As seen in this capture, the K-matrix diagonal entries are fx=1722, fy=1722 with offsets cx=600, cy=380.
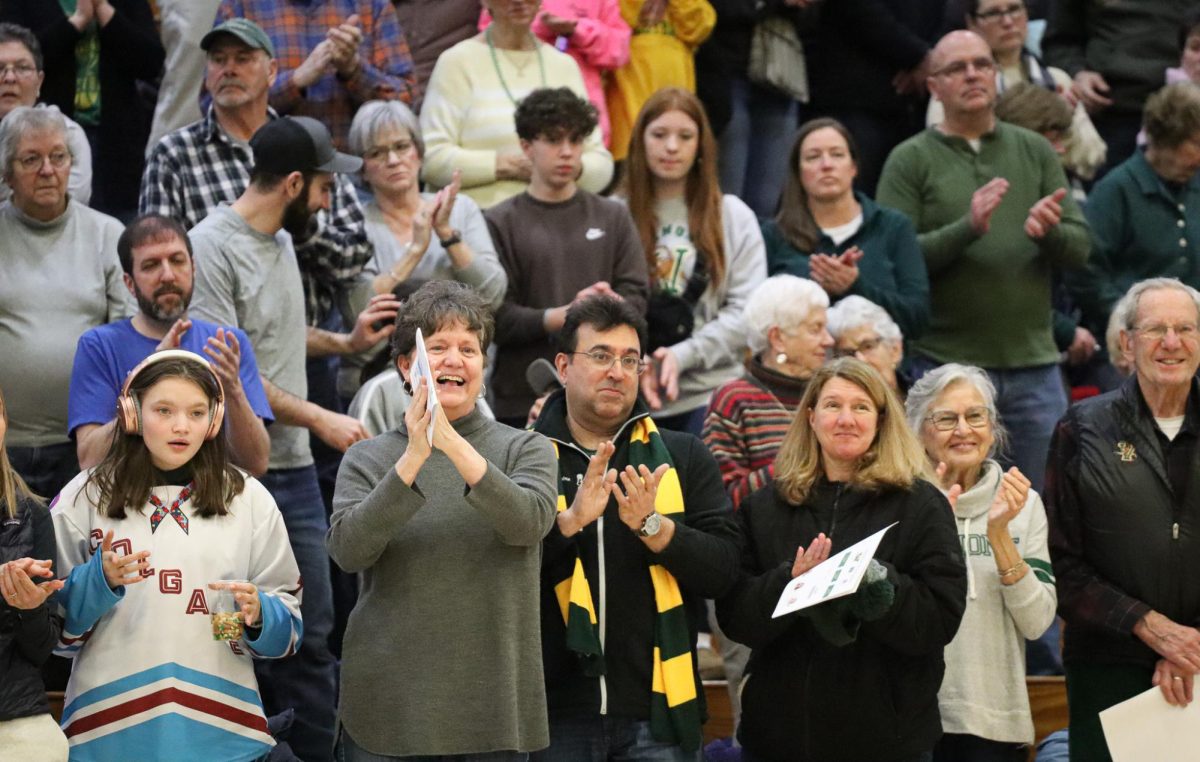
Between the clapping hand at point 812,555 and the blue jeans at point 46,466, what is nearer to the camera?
the clapping hand at point 812,555

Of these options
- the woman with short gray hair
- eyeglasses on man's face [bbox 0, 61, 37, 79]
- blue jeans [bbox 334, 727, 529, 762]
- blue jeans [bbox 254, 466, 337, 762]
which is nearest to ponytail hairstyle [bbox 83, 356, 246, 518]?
the woman with short gray hair

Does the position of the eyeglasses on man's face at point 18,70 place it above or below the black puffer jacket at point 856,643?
above

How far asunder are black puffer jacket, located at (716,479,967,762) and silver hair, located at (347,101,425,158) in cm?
230

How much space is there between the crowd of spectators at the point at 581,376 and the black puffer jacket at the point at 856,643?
0.5 inches

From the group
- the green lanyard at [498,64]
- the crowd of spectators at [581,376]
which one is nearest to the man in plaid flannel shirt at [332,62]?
the crowd of spectators at [581,376]

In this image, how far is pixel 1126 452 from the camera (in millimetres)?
4934

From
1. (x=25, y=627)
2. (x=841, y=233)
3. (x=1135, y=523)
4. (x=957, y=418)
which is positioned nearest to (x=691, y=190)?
(x=841, y=233)

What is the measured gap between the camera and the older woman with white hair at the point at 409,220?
5.93m

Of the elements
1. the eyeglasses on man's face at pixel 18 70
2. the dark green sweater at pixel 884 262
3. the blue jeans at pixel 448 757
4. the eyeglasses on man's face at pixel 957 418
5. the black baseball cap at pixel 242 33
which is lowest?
the blue jeans at pixel 448 757

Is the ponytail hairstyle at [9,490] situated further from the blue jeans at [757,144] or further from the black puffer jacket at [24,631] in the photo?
the blue jeans at [757,144]

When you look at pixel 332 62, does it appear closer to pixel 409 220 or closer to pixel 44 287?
pixel 409 220

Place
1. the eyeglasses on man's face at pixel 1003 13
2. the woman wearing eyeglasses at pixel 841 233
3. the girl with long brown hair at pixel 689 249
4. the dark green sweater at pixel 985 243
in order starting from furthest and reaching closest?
1. the eyeglasses on man's face at pixel 1003 13
2. the dark green sweater at pixel 985 243
3. the woman wearing eyeglasses at pixel 841 233
4. the girl with long brown hair at pixel 689 249

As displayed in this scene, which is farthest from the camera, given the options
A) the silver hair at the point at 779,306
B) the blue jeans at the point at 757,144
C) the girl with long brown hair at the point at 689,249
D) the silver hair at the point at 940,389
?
the blue jeans at the point at 757,144

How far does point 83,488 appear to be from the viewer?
4414mm
